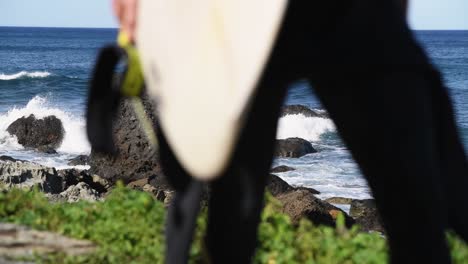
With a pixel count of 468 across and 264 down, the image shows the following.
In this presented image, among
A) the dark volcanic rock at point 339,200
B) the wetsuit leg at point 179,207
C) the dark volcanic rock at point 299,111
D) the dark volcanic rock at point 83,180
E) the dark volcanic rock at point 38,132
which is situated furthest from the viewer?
the dark volcanic rock at point 299,111

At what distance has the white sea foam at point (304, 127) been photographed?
29312 millimetres

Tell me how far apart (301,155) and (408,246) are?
2263 centimetres

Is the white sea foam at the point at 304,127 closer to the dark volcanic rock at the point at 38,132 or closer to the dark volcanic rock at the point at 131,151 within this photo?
the dark volcanic rock at the point at 38,132

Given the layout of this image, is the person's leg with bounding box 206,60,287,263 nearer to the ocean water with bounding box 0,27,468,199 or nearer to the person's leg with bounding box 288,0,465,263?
the person's leg with bounding box 288,0,465,263

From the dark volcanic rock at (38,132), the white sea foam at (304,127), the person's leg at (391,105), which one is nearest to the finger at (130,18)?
the person's leg at (391,105)

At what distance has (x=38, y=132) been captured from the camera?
1022 inches

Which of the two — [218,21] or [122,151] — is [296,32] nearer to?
[218,21]

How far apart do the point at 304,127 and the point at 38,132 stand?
29.5 feet

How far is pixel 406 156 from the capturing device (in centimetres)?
218

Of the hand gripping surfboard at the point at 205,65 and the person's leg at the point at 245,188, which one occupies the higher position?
the hand gripping surfboard at the point at 205,65

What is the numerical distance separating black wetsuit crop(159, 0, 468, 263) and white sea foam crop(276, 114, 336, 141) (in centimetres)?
2659

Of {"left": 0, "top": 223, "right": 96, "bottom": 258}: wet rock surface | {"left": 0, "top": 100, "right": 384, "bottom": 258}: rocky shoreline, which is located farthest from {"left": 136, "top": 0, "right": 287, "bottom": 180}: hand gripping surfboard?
{"left": 0, "top": 100, "right": 384, "bottom": 258}: rocky shoreline

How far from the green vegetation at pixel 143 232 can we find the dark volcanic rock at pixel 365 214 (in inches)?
350

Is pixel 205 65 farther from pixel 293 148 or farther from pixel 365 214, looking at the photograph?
pixel 293 148
